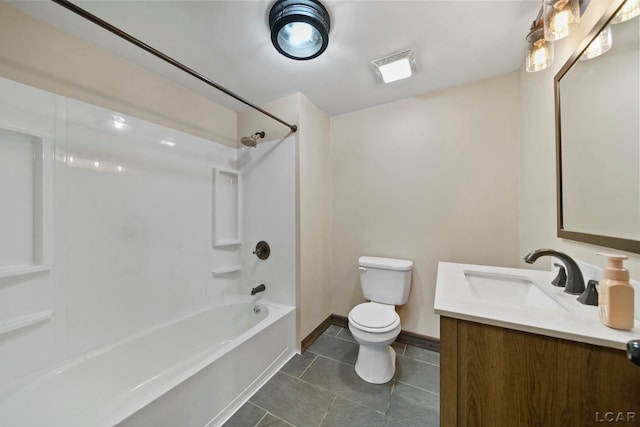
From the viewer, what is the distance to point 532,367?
67 cm

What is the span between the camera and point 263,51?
1.39 meters

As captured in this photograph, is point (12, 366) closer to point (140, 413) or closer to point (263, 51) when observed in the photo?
point (140, 413)

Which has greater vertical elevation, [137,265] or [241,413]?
[137,265]

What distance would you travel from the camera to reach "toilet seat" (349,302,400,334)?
1.48 metres

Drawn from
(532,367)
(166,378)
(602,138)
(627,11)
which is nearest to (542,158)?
(602,138)

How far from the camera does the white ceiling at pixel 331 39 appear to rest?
1095 millimetres

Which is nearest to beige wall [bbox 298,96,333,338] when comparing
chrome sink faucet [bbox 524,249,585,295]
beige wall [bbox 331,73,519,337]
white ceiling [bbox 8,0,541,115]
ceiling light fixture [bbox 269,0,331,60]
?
beige wall [bbox 331,73,519,337]

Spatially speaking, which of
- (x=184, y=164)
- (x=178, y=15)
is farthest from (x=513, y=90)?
(x=184, y=164)

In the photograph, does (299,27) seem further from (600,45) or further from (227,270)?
(227,270)

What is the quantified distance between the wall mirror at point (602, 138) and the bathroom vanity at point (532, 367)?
0.35 m

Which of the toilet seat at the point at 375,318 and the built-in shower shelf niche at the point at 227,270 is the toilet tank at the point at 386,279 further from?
the built-in shower shelf niche at the point at 227,270

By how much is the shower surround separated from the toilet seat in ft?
1.92

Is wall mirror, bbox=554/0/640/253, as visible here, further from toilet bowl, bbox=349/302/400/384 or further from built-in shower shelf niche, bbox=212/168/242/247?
built-in shower shelf niche, bbox=212/168/242/247

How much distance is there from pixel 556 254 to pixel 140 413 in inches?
75.8
